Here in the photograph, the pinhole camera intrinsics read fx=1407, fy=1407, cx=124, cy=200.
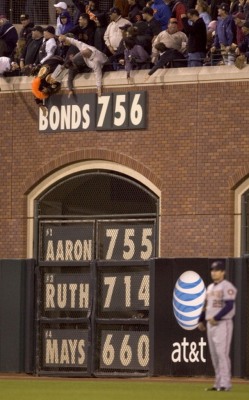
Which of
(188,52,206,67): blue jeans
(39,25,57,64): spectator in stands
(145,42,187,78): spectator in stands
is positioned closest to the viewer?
(188,52,206,67): blue jeans

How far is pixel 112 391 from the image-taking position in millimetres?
23500

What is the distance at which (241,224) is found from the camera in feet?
97.9

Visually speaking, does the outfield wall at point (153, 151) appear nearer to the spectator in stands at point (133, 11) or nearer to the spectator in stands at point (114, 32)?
the spectator in stands at point (114, 32)

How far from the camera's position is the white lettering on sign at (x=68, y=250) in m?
31.7

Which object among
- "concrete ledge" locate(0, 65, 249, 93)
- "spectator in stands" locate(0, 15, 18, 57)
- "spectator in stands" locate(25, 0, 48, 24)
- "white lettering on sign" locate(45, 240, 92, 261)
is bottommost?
"white lettering on sign" locate(45, 240, 92, 261)

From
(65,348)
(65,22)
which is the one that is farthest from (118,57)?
(65,348)

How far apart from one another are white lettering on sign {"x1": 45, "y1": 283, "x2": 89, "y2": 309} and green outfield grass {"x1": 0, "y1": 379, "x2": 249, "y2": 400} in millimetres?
3861

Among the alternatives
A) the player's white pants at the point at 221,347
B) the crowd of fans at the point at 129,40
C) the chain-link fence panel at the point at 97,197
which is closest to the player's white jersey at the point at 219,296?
the player's white pants at the point at 221,347

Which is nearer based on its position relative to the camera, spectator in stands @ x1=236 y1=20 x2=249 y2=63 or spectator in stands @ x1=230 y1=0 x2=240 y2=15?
spectator in stands @ x1=236 y1=20 x2=249 y2=63

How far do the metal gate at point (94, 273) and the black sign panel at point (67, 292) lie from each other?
2cm

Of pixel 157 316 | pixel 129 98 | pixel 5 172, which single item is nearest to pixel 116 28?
pixel 129 98

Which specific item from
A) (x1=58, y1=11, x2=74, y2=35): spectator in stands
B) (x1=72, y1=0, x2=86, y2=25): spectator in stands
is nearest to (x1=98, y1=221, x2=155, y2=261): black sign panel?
(x1=58, y1=11, x2=74, y2=35): spectator in stands

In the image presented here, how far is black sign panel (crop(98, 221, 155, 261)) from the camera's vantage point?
3097 cm

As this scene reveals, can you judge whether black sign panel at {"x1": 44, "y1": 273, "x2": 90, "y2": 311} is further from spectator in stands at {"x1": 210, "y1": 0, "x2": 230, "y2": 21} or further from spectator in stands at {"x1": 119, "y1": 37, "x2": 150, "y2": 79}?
spectator in stands at {"x1": 210, "y1": 0, "x2": 230, "y2": 21}
